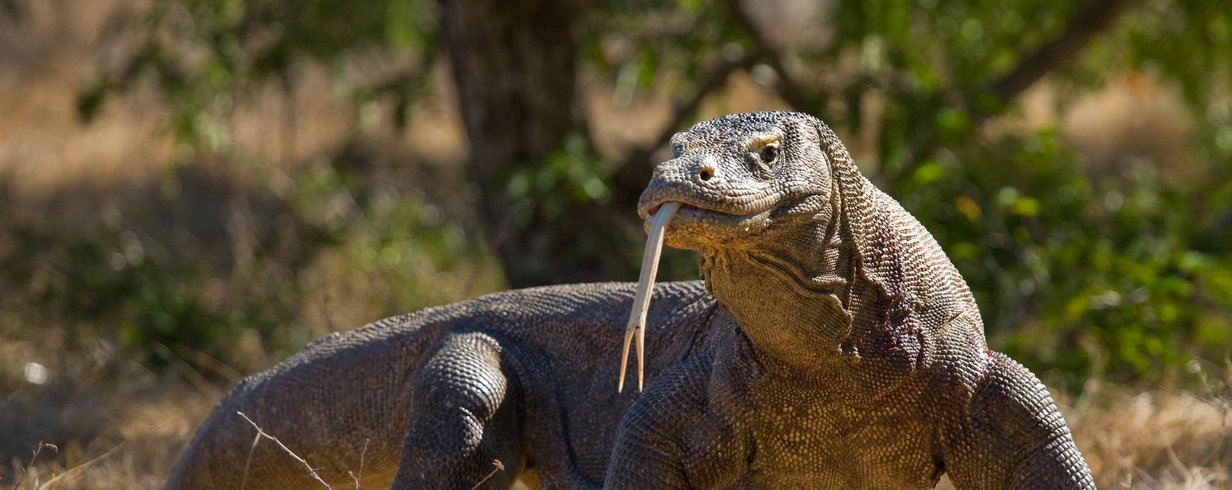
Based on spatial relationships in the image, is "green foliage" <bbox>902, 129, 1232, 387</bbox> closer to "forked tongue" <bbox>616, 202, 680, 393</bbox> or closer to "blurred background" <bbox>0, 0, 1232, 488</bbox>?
"blurred background" <bbox>0, 0, 1232, 488</bbox>

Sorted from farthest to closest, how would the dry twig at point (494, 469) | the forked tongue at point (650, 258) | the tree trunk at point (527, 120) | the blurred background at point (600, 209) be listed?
the tree trunk at point (527, 120)
the blurred background at point (600, 209)
the dry twig at point (494, 469)
the forked tongue at point (650, 258)

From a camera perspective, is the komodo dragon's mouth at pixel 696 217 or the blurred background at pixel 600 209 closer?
the komodo dragon's mouth at pixel 696 217

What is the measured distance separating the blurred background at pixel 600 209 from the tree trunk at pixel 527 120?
12mm

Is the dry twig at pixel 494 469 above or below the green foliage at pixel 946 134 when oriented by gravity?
above

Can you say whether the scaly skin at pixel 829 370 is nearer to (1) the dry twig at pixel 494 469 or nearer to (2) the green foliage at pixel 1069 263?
(1) the dry twig at pixel 494 469

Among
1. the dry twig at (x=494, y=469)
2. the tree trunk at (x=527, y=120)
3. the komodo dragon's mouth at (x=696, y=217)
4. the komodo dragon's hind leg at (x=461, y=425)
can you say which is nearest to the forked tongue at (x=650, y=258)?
the komodo dragon's mouth at (x=696, y=217)

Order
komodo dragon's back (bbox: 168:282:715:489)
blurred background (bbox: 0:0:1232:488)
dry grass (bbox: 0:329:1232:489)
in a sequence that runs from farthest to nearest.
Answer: blurred background (bbox: 0:0:1232:488) → dry grass (bbox: 0:329:1232:489) → komodo dragon's back (bbox: 168:282:715:489)

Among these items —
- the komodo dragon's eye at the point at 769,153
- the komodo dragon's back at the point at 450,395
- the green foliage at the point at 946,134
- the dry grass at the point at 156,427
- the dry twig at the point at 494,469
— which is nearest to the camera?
the komodo dragon's eye at the point at 769,153

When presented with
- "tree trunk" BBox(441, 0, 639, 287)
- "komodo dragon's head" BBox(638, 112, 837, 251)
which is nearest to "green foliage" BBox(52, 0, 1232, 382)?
"tree trunk" BBox(441, 0, 639, 287)

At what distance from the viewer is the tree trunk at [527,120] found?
732 cm

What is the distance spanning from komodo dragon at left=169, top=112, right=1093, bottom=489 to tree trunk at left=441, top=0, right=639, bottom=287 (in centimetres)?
307

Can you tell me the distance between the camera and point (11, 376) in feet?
25.9

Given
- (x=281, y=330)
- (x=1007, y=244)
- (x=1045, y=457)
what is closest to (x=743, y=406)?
(x=1045, y=457)

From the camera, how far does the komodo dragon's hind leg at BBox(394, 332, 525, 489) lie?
12.6ft
